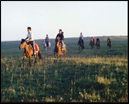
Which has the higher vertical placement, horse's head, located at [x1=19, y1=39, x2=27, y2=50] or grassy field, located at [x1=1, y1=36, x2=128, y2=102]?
horse's head, located at [x1=19, y1=39, x2=27, y2=50]

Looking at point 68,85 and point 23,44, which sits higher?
point 23,44

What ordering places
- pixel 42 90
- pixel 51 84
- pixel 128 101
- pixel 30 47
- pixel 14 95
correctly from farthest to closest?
pixel 30 47, pixel 51 84, pixel 42 90, pixel 14 95, pixel 128 101

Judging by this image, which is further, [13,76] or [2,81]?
[13,76]

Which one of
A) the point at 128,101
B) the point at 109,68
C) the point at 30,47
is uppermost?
the point at 30,47

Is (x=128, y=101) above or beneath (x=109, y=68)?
beneath

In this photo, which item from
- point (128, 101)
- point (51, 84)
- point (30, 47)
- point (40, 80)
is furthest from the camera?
point (30, 47)

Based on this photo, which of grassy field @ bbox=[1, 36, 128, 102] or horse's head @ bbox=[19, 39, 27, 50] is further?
horse's head @ bbox=[19, 39, 27, 50]

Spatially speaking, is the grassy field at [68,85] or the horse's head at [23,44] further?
the horse's head at [23,44]

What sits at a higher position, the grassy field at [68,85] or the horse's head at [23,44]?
the horse's head at [23,44]

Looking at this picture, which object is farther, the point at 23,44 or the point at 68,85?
the point at 23,44

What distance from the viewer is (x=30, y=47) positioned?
13789 millimetres

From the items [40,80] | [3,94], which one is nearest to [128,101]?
[40,80]

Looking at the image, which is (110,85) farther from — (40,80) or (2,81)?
(2,81)

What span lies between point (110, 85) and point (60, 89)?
2.64 metres
